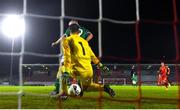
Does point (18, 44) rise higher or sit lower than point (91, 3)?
lower

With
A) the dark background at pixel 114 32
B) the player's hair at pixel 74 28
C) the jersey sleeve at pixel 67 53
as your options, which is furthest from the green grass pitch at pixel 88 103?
the dark background at pixel 114 32

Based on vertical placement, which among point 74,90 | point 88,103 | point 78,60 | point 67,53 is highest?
point 67,53

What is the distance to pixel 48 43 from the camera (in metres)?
34.6

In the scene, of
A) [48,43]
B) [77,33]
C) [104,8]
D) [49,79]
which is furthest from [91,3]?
[77,33]

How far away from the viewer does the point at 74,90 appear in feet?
23.3

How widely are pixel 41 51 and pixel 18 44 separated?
345cm

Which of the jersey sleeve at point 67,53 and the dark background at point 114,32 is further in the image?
the dark background at point 114,32

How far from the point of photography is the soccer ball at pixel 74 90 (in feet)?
23.1

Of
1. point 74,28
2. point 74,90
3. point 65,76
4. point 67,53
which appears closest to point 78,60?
point 67,53

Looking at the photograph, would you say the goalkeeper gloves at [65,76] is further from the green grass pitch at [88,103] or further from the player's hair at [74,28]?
the player's hair at [74,28]

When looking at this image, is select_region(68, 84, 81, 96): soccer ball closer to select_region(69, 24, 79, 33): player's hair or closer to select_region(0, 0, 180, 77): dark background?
select_region(69, 24, 79, 33): player's hair

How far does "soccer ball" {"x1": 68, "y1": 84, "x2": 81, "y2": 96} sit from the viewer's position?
7.04 metres

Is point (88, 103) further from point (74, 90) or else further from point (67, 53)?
point (67, 53)

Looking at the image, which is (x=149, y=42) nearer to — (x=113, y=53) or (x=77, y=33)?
(x=113, y=53)
